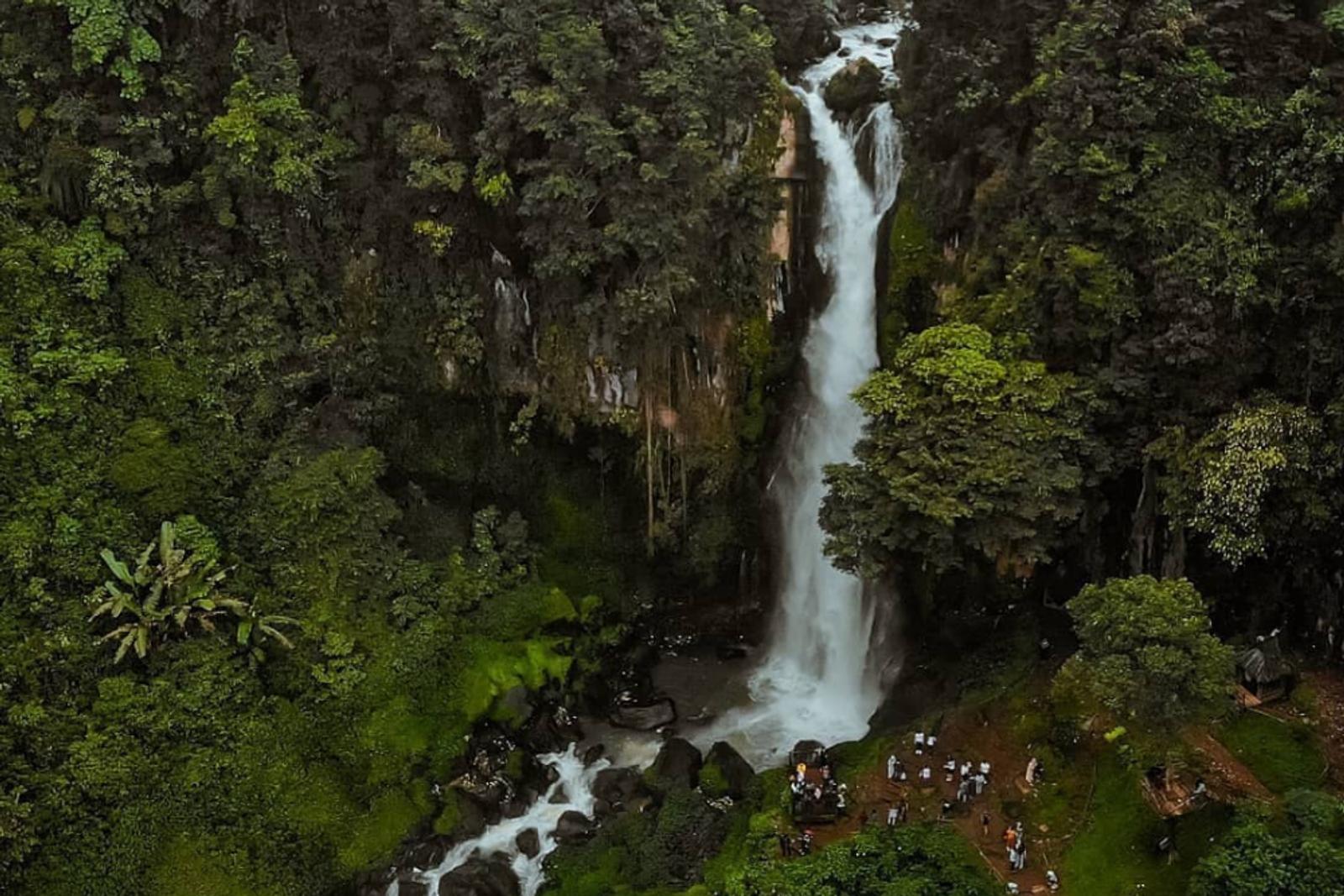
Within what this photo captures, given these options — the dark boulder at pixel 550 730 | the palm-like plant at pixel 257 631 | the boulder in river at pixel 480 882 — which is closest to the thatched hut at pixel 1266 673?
the dark boulder at pixel 550 730

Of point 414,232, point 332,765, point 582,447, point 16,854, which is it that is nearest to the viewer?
point 16,854

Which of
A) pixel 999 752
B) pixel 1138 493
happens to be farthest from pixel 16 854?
pixel 1138 493

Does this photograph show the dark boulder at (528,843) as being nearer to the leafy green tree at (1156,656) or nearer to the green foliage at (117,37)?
the leafy green tree at (1156,656)

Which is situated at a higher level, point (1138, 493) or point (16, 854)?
point (1138, 493)

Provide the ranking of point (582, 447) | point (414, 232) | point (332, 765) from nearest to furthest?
point (332, 765) < point (414, 232) < point (582, 447)

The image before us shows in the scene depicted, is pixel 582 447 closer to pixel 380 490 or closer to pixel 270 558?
pixel 380 490

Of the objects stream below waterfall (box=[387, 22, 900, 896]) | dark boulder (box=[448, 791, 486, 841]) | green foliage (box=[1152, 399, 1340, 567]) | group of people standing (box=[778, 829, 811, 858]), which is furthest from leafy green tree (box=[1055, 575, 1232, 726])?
dark boulder (box=[448, 791, 486, 841])
